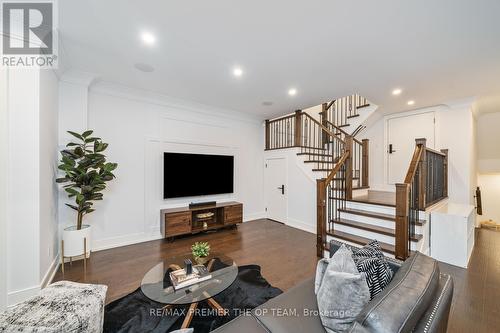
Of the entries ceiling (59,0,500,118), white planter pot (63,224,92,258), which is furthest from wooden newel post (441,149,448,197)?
white planter pot (63,224,92,258)

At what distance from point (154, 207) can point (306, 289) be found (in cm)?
333

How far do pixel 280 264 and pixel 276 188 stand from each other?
2.58 meters

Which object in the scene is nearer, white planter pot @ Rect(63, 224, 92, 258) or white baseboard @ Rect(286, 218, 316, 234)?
white planter pot @ Rect(63, 224, 92, 258)

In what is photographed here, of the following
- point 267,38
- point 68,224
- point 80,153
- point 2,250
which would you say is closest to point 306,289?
point 267,38

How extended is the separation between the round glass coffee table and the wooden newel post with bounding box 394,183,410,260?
2159mm

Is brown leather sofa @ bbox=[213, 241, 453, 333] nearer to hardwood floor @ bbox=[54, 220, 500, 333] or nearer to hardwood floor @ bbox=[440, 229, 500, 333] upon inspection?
hardwood floor @ bbox=[54, 220, 500, 333]

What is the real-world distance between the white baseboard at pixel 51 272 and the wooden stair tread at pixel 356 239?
3822mm

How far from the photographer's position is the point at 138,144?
12.6ft

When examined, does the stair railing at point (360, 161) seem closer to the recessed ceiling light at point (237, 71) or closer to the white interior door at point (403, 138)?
the white interior door at point (403, 138)

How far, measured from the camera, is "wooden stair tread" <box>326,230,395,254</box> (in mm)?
2822

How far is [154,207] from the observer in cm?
400

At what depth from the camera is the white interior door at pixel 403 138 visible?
4.70 m

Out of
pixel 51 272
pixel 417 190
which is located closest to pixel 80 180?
pixel 51 272

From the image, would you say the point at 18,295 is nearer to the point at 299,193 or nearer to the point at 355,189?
the point at 299,193
